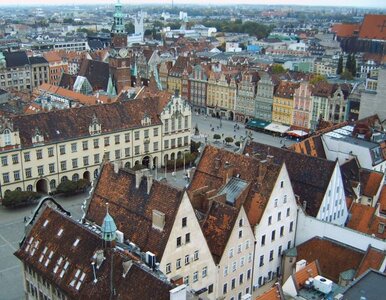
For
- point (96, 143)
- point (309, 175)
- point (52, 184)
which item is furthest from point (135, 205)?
point (96, 143)

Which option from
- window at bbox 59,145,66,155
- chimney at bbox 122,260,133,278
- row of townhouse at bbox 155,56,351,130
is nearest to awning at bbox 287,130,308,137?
row of townhouse at bbox 155,56,351,130

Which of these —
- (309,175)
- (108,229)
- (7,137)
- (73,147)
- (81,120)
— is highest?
(108,229)

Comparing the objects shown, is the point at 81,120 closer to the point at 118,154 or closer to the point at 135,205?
the point at 118,154

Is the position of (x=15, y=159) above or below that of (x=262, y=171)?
below

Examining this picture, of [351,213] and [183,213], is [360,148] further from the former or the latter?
[183,213]

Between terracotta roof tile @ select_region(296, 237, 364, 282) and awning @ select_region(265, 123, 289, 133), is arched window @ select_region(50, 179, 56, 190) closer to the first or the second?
terracotta roof tile @ select_region(296, 237, 364, 282)

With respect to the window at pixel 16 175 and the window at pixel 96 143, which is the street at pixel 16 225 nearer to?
the window at pixel 16 175
